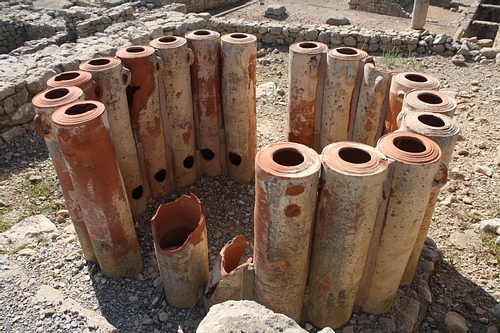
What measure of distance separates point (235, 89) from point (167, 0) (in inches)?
413

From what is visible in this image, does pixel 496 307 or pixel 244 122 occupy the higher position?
pixel 244 122

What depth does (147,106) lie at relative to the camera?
514 cm

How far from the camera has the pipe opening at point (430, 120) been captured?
380cm

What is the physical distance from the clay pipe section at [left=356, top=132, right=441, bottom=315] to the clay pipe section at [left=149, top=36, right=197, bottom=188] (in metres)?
3.03

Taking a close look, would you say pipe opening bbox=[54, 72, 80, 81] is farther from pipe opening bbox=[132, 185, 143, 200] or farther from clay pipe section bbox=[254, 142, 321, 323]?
clay pipe section bbox=[254, 142, 321, 323]

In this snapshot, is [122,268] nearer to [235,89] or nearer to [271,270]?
[271,270]

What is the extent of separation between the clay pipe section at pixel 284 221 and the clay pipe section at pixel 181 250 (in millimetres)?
672

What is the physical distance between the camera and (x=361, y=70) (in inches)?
198

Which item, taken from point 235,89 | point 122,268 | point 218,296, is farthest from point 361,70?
point 122,268

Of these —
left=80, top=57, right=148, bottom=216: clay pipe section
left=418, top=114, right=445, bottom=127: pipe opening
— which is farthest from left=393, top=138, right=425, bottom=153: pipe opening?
left=80, top=57, right=148, bottom=216: clay pipe section

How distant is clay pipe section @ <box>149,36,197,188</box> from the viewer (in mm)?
5207

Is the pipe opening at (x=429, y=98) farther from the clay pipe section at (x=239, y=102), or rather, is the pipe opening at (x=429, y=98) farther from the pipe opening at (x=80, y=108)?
the pipe opening at (x=80, y=108)

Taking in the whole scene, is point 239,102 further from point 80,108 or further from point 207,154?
point 80,108

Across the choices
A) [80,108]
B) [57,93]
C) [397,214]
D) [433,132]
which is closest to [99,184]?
[80,108]
